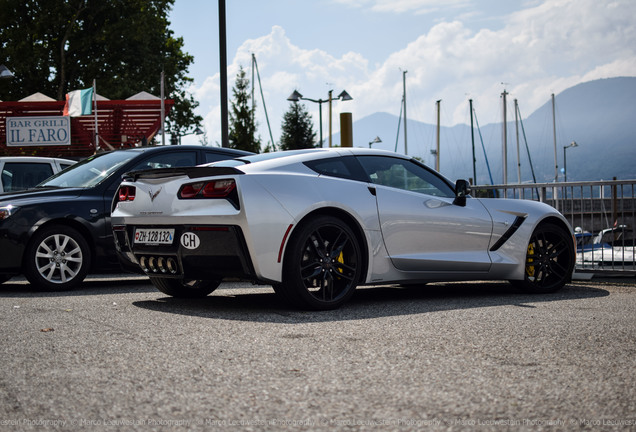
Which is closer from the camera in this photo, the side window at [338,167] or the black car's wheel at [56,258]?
the side window at [338,167]

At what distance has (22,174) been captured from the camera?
10.7m

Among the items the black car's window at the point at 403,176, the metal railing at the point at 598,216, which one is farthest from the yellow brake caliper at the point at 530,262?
the metal railing at the point at 598,216

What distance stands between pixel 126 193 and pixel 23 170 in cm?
452

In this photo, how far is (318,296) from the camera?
6273 millimetres

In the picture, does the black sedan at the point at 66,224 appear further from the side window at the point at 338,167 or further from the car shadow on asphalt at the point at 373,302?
the side window at the point at 338,167

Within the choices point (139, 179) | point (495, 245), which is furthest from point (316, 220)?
point (495, 245)

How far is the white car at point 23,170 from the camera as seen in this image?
10633 millimetres

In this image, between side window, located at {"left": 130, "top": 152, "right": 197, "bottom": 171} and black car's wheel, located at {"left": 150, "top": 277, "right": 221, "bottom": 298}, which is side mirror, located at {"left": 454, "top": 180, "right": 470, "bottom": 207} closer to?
black car's wheel, located at {"left": 150, "top": 277, "right": 221, "bottom": 298}

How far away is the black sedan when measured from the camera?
27.2ft

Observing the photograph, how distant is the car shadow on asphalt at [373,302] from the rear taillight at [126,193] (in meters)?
0.91

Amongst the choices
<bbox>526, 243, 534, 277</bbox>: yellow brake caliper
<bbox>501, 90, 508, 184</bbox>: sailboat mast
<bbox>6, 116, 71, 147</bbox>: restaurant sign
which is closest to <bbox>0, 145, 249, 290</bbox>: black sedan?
<bbox>526, 243, 534, 277</bbox>: yellow brake caliper

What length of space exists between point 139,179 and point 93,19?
34575 millimetres

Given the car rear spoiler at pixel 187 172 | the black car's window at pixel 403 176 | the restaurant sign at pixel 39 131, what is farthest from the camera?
the restaurant sign at pixel 39 131

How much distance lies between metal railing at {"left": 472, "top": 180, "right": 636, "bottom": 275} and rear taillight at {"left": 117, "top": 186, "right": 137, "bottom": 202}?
176 inches
